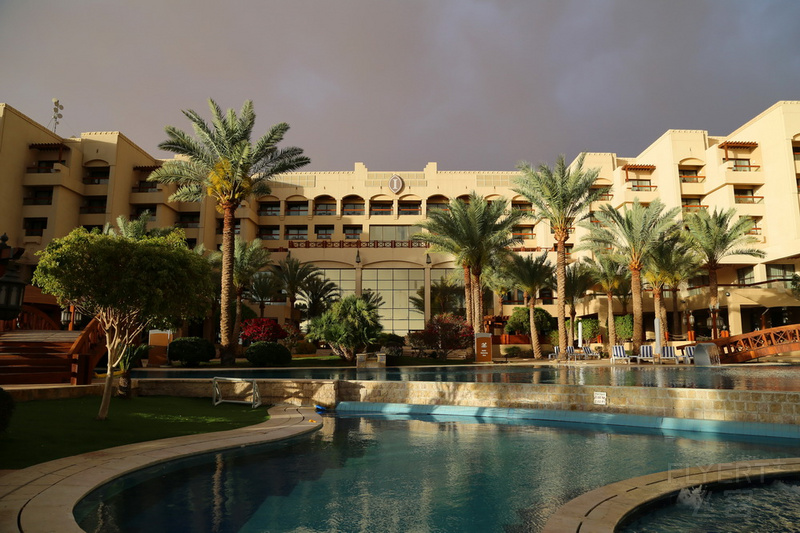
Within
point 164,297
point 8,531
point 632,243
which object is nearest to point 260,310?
point 632,243

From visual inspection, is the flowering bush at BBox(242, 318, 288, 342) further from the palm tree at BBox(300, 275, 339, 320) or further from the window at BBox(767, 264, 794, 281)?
the window at BBox(767, 264, 794, 281)

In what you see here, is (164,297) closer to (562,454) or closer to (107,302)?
(107,302)

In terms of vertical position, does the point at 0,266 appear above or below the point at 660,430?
above

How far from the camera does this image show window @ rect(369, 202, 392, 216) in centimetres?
4937

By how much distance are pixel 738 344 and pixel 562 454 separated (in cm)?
2160

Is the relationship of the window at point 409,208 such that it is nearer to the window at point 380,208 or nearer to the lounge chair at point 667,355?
the window at point 380,208

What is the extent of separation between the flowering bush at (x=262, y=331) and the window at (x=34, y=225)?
2098 centimetres

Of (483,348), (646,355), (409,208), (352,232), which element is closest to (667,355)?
(646,355)

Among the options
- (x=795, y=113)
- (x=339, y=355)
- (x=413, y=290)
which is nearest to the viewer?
(x=339, y=355)

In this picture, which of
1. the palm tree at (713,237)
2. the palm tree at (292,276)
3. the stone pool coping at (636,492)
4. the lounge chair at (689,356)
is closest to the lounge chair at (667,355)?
the lounge chair at (689,356)

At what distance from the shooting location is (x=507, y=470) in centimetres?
671

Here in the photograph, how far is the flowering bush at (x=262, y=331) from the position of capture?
94.3ft

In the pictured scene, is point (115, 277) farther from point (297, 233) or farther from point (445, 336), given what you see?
point (297, 233)

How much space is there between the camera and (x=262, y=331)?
28.8m
